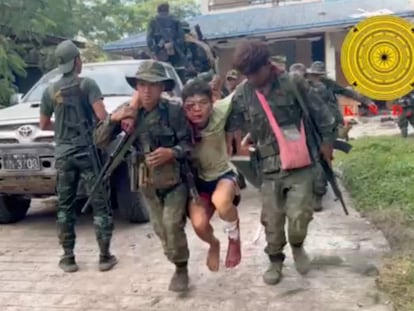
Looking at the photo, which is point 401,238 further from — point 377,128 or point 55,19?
point 55,19

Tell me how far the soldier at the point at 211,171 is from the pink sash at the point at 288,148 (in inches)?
11.8

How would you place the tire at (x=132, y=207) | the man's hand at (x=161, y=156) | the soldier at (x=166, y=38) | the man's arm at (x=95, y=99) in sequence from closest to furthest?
the man's hand at (x=161, y=156), the man's arm at (x=95, y=99), the tire at (x=132, y=207), the soldier at (x=166, y=38)

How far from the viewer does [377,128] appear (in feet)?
54.7

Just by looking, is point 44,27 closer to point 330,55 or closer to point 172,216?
point 330,55

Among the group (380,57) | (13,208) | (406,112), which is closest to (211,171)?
(380,57)

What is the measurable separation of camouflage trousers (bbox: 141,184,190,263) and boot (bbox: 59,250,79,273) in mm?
1112

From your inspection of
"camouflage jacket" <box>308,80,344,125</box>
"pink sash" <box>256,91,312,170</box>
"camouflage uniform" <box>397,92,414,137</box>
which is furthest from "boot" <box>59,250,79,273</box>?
"camouflage uniform" <box>397,92,414,137</box>

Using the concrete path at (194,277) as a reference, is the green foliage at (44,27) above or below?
above

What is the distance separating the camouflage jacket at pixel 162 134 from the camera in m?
4.38

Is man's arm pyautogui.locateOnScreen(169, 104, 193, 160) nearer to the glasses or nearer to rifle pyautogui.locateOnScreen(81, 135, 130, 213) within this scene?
the glasses

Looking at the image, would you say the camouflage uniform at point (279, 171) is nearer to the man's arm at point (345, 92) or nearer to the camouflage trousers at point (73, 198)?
the camouflage trousers at point (73, 198)

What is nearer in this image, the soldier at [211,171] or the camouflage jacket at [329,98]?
the soldier at [211,171]

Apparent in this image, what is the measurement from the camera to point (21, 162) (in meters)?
6.05

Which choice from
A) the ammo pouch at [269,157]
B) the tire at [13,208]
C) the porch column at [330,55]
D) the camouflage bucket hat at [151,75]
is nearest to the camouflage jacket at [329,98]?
the ammo pouch at [269,157]
